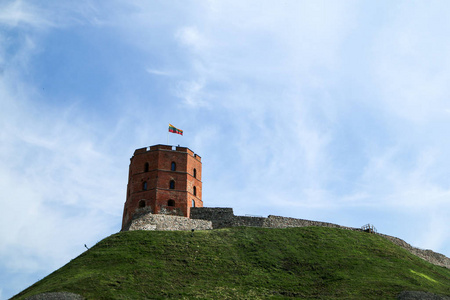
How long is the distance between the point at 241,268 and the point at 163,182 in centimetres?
1628

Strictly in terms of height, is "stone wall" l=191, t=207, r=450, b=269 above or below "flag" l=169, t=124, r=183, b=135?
below

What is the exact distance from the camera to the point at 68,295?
116ft

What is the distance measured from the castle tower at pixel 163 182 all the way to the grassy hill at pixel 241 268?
21.1 ft

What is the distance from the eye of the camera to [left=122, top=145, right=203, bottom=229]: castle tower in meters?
56.4

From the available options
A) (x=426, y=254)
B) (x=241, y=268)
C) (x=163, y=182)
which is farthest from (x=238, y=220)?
(x=426, y=254)

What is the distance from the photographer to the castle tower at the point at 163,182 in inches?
2219

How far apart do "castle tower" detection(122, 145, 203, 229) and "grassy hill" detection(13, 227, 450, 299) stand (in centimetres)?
642

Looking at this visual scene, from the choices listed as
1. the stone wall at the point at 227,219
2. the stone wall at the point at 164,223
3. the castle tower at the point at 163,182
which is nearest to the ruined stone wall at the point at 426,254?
the stone wall at the point at 227,219

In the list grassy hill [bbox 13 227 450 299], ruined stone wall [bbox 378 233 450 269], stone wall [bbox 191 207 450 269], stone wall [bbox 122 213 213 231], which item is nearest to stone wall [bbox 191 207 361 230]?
stone wall [bbox 191 207 450 269]

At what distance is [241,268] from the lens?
45.1 metres

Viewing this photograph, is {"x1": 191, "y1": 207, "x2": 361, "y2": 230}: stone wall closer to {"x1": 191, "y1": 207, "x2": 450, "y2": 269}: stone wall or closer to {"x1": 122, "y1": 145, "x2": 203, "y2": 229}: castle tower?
{"x1": 191, "y1": 207, "x2": 450, "y2": 269}: stone wall

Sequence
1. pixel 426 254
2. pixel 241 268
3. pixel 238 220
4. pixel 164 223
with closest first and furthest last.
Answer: pixel 241 268 → pixel 164 223 → pixel 238 220 → pixel 426 254

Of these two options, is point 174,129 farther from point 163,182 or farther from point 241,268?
point 241,268

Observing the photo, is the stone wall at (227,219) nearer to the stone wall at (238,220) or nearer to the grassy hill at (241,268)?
the stone wall at (238,220)
